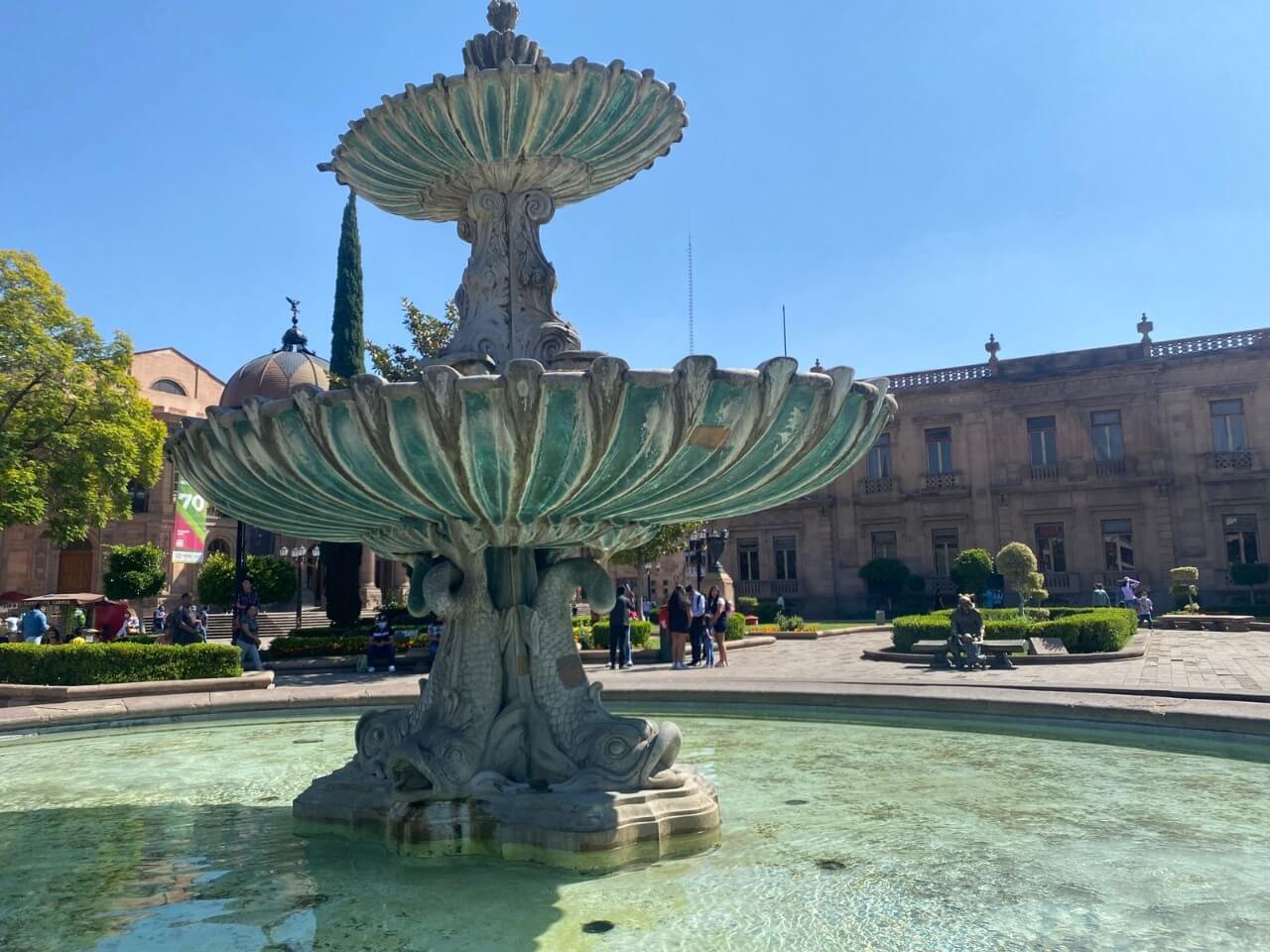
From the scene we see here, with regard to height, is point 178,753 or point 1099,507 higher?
point 1099,507

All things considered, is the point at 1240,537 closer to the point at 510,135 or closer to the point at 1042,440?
the point at 1042,440

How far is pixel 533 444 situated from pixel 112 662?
28.4 ft

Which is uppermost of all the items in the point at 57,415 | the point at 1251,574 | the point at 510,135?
the point at 57,415

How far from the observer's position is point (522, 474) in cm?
357

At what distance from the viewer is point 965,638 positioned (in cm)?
1270

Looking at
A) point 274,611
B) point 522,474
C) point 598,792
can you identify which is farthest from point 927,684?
point 274,611

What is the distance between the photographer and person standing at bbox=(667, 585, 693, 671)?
14.3 meters

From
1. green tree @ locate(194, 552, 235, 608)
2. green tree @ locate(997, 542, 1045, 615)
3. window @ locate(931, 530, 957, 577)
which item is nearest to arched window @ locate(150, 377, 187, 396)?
green tree @ locate(194, 552, 235, 608)

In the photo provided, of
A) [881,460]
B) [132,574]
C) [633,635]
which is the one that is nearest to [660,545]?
[633,635]

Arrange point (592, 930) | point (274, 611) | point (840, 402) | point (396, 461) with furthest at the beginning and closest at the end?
point (274, 611) → point (840, 402) → point (396, 461) → point (592, 930)

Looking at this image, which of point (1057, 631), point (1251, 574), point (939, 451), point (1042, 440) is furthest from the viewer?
point (939, 451)

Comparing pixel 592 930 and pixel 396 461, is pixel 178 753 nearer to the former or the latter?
pixel 396 461

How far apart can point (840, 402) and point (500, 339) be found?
85.3 inches

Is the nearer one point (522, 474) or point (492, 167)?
point (522, 474)
